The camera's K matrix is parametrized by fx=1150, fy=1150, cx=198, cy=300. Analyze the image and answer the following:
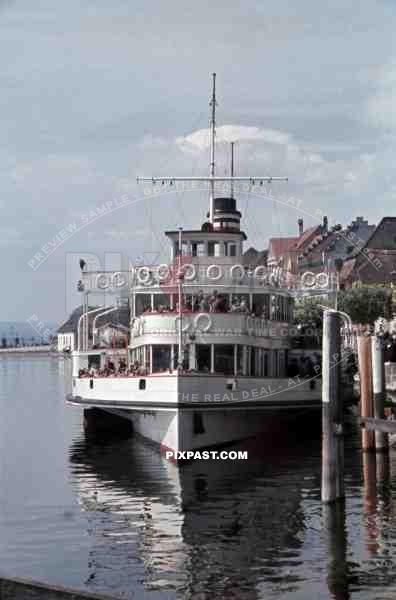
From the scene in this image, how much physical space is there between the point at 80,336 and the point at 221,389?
46.6 ft

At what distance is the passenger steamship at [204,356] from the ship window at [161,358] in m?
0.04

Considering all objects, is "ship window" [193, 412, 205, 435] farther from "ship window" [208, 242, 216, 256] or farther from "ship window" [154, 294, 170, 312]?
"ship window" [208, 242, 216, 256]

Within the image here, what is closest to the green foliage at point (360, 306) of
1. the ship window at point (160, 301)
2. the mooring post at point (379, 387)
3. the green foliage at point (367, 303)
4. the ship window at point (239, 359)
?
the green foliage at point (367, 303)

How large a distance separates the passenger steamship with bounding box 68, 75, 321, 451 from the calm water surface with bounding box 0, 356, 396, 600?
1.64 metres

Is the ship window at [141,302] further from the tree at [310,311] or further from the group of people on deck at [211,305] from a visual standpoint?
the tree at [310,311]

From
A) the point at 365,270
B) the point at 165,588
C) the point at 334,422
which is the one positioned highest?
the point at 365,270

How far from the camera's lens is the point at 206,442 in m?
38.9

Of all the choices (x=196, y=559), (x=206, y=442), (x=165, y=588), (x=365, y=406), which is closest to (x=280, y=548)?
(x=196, y=559)

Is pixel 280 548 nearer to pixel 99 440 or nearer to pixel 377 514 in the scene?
pixel 377 514

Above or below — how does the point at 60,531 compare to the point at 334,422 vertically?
below

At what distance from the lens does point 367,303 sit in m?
83.9

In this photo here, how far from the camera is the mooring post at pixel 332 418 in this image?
27797mm

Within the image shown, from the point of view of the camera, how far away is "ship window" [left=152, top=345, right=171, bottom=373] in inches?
1601

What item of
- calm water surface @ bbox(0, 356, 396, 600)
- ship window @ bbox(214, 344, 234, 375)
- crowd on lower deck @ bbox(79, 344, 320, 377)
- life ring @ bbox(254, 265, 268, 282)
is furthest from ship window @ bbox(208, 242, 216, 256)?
calm water surface @ bbox(0, 356, 396, 600)
